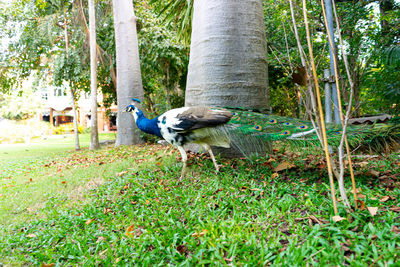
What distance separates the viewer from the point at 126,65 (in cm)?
881

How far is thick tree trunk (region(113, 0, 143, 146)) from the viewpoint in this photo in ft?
28.7

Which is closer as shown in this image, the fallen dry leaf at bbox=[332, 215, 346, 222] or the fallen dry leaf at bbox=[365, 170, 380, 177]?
the fallen dry leaf at bbox=[332, 215, 346, 222]

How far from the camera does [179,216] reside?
9.00 ft

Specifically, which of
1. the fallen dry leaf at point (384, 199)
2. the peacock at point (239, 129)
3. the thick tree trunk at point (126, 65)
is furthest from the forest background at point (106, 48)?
the fallen dry leaf at point (384, 199)

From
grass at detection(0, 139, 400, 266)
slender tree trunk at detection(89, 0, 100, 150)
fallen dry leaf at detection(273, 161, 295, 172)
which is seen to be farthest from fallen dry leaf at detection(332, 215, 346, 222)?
slender tree trunk at detection(89, 0, 100, 150)

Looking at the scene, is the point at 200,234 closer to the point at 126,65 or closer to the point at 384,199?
the point at 384,199

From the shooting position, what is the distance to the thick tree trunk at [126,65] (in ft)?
28.7

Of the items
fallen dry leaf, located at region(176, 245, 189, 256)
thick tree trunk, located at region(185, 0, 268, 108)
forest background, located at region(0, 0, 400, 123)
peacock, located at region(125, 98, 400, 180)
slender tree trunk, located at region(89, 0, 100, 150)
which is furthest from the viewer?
forest background, located at region(0, 0, 400, 123)

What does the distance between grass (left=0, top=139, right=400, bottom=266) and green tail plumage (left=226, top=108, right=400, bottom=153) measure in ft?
1.58

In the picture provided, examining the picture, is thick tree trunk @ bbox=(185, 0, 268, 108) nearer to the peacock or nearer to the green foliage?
the peacock

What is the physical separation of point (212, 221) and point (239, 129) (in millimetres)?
1214

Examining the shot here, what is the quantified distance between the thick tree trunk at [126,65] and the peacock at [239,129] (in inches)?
210

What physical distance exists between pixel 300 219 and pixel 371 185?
44.7 inches

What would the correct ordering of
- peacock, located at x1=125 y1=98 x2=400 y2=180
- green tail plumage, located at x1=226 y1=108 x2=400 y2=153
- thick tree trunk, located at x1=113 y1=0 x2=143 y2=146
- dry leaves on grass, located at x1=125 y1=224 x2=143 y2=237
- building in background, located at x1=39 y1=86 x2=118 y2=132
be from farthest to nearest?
1. building in background, located at x1=39 y1=86 x2=118 y2=132
2. thick tree trunk, located at x1=113 y1=0 x2=143 y2=146
3. peacock, located at x1=125 y1=98 x2=400 y2=180
4. green tail plumage, located at x1=226 y1=108 x2=400 y2=153
5. dry leaves on grass, located at x1=125 y1=224 x2=143 y2=237
